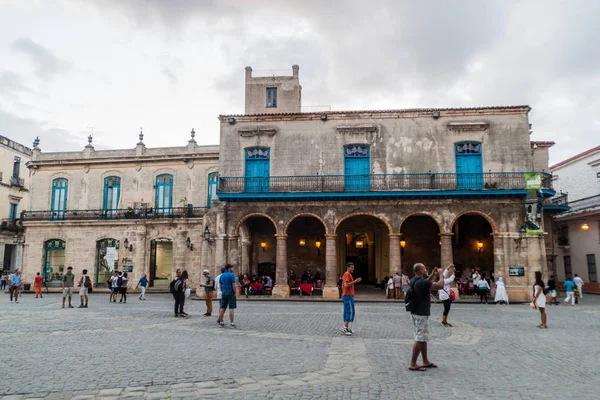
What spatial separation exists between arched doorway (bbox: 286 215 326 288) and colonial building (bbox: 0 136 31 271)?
90.0ft

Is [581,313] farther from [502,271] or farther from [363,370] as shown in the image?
[363,370]

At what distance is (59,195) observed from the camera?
31203 millimetres

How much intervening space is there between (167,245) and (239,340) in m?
21.4

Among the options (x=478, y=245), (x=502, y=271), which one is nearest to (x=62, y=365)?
(x=502, y=271)

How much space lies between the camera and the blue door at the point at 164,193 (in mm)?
29875

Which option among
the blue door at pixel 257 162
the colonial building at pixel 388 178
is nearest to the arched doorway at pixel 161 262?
the colonial building at pixel 388 178

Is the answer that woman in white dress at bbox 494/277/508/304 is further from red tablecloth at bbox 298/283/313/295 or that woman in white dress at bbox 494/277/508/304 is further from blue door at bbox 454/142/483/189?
red tablecloth at bbox 298/283/313/295

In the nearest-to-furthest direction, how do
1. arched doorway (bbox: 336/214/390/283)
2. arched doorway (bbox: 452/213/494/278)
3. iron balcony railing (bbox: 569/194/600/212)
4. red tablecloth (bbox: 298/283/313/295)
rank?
red tablecloth (bbox: 298/283/313/295) → arched doorway (bbox: 452/213/494/278) → arched doorway (bbox: 336/214/390/283) → iron balcony railing (bbox: 569/194/600/212)

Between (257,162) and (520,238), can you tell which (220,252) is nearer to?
(257,162)

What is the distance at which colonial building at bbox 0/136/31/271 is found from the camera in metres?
38.8

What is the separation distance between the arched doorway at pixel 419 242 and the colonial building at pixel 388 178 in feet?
2.72

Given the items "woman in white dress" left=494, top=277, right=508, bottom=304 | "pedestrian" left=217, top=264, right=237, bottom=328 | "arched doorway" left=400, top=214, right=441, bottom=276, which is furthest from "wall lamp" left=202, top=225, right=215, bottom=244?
A: "woman in white dress" left=494, top=277, right=508, bottom=304

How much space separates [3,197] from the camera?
39.0 m

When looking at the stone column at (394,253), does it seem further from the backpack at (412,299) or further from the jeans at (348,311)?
the backpack at (412,299)
